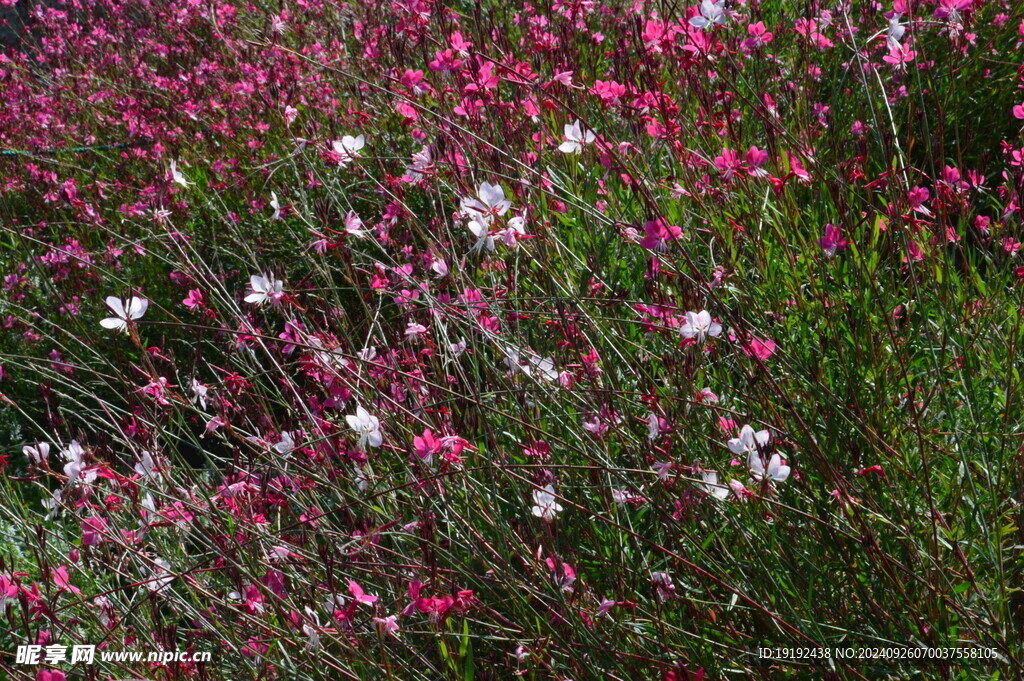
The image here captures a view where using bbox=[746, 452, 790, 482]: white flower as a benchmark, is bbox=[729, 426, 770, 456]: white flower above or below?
above

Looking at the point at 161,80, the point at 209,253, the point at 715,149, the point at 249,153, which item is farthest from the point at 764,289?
the point at 161,80

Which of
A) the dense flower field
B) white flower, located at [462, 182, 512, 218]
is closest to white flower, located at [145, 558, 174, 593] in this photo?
the dense flower field

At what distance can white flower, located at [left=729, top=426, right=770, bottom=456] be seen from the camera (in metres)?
1.25

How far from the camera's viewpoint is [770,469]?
125 cm

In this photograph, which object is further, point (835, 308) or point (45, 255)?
point (45, 255)

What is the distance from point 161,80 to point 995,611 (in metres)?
5.45

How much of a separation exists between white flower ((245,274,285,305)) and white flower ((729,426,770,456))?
92 cm

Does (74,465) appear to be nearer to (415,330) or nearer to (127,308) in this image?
(127,308)

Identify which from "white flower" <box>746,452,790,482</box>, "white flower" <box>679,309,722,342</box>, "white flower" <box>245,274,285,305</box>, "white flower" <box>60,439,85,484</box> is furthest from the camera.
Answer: "white flower" <box>245,274,285,305</box>

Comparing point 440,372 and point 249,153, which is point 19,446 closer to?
point 249,153

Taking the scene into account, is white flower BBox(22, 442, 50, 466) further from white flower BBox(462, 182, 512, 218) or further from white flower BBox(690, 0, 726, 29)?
white flower BBox(690, 0, 726, 29)

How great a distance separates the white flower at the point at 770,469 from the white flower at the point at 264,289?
0.96m

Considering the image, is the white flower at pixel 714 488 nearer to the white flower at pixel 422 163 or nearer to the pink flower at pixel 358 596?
the pink flower at pixel 358 596

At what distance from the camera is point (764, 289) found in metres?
1.97
